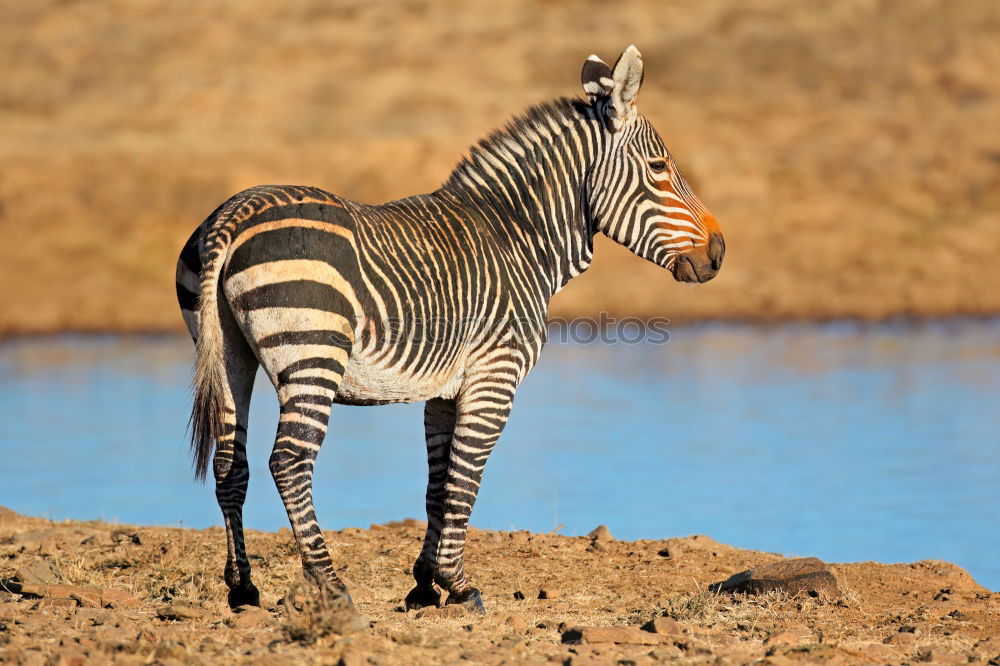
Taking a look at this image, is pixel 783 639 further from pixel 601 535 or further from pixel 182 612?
pixel 601 535

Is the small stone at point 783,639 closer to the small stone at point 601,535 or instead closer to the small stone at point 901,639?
the small stone at point 901,639

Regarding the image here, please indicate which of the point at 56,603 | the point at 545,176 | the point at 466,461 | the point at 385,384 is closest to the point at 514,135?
the point at 545,176

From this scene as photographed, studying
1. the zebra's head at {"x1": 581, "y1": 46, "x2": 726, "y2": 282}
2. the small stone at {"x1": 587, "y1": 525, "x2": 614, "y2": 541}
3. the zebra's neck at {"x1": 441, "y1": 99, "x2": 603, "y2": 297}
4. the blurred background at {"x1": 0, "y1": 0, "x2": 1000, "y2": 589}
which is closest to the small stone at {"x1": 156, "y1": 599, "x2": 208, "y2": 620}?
the zebra's neck at {"x1": 441, "y1": 99, "x2": 603, "y2": 297}

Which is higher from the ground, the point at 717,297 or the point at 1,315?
the point at 717,297

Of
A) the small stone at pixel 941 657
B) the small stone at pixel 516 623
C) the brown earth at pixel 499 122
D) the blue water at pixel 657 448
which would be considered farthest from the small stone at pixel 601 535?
the brown earth at pixel 499 122

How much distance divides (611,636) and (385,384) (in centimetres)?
172

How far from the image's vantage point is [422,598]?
743 cm

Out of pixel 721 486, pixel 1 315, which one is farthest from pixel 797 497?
pixel 1 315

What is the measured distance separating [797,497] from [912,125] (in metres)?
21.4

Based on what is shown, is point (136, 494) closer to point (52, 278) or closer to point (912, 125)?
point (52, 278)

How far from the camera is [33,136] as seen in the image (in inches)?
1230

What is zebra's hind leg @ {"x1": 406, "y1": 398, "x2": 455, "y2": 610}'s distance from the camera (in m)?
7.43

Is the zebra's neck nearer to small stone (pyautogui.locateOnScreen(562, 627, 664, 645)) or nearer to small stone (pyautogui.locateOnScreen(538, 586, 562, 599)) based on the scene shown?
small stone (pyautogui.locateOnScreen(538, 586, 562, 599))

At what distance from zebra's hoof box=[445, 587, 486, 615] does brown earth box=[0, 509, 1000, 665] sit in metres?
0.13
